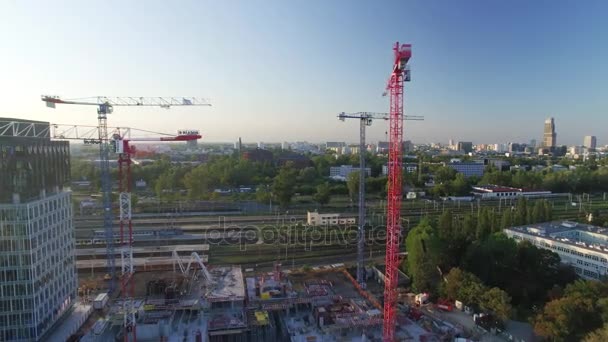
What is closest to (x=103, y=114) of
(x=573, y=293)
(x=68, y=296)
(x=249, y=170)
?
(x=68, y=296)

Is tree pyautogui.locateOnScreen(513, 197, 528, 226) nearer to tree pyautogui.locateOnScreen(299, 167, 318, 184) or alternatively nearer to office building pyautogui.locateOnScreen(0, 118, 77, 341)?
office building pyautogui.locateOnScreen(0, 118, 77, 341)

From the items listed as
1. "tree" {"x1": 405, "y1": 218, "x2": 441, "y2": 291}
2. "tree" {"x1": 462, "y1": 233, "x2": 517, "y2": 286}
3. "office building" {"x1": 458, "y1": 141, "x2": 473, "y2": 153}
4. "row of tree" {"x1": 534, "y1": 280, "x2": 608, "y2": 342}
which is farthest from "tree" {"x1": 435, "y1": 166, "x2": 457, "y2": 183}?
"office building" {"x1": 458, "y1": 141, "x2": 473, "y2": 153}

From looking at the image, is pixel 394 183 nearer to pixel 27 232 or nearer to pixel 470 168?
pixel 27 232

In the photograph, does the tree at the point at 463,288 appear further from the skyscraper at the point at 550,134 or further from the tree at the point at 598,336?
the skyscraper at the point at 550,134

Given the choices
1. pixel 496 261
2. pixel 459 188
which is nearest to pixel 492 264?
pixel 496 261

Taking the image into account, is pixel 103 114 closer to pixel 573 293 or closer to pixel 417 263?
pixel 417 263

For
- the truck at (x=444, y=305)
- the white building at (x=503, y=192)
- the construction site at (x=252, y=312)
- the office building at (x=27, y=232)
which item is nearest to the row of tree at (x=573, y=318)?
the construction site at (x=252, y=312)
